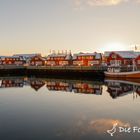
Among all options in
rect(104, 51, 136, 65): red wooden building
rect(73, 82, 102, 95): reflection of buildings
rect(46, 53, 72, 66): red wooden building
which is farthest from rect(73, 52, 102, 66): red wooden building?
rect(73, 82, 102, 95): reflection of buildings

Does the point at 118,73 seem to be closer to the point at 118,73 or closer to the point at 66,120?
the point at 118,73

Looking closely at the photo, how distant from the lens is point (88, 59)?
338 ft

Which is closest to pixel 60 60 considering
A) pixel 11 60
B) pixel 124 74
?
pixel 11 60

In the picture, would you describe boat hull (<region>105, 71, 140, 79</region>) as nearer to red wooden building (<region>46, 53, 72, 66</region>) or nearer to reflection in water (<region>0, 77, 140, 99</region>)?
reflection in water (<region>0, 77, 140, 99</region>)

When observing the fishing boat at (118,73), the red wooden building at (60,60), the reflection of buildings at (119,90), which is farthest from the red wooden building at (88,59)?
the reflection of buildings at (119,90)

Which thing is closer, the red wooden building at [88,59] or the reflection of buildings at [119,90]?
the reflection of buildings at [119,90]

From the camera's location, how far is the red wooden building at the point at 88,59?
102 meters

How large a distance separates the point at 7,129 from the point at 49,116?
17.5ft

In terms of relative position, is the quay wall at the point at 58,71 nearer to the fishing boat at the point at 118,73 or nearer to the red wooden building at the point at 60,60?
the fishing boat at the point at 118,73

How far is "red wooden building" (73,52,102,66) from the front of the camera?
334 ft

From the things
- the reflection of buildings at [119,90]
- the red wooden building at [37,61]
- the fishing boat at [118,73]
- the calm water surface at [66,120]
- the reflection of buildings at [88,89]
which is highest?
the red wooden building at [37,61]

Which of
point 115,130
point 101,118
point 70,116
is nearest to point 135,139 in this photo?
point 115,130

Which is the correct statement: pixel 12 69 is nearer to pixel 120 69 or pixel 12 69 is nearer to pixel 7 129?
pixel 120 69

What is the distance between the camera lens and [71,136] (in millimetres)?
18328
